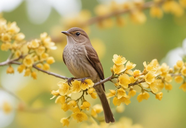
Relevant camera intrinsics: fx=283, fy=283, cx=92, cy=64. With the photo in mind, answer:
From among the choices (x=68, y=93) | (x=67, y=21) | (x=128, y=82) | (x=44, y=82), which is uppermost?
(x=67, y=21)

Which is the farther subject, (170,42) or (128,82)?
(170,42)

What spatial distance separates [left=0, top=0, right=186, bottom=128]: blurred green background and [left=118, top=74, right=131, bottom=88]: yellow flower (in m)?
1.65

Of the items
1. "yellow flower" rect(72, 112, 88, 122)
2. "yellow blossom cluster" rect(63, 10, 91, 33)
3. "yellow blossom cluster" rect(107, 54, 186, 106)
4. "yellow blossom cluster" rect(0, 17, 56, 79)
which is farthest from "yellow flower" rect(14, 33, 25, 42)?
"yellow blossom cluster" rect(63, 10, 91, 33)

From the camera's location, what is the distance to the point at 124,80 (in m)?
2.45

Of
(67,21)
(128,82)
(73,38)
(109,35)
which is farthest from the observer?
(109,35)

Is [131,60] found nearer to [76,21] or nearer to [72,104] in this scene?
[76,21]

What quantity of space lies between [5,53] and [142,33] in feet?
10.8

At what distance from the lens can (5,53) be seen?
217 inches

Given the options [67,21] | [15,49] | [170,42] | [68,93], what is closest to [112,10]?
[67,21]

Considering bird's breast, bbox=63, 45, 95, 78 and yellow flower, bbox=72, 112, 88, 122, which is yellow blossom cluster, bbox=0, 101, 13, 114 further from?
yellow flower, bbox=72, 112, 88, 122

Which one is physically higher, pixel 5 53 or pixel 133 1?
pixel 5 53

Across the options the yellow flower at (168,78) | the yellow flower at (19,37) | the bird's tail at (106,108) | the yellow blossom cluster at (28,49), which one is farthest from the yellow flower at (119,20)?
the yellow flower at (168,78)

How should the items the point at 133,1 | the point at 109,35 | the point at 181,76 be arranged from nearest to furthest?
the point at 181,76 → the point at 133,1 → the point at 109,35

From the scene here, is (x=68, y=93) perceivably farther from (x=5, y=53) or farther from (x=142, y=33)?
(x=142, y=33)
